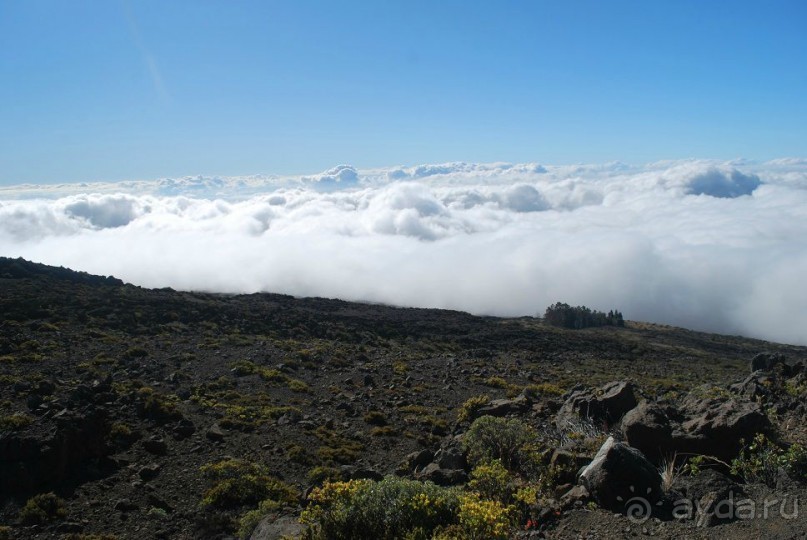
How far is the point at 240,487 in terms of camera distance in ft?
30.1

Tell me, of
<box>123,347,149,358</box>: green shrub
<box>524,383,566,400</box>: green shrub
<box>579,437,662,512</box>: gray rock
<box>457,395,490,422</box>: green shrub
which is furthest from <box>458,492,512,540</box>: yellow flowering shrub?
<box>123,347,149,358</box>: green shrub

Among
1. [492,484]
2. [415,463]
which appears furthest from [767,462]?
[415,463]

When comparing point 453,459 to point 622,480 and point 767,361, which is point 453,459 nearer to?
point 622,480

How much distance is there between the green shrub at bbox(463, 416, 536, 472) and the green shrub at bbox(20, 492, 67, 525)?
7144mm

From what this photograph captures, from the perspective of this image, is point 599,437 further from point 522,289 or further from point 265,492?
point 522,289

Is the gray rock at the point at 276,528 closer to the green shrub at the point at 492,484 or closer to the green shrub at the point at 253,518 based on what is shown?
the green shrub at the point at 253,518

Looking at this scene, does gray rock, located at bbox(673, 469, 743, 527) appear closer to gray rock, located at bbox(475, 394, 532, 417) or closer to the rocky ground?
the rocky ground

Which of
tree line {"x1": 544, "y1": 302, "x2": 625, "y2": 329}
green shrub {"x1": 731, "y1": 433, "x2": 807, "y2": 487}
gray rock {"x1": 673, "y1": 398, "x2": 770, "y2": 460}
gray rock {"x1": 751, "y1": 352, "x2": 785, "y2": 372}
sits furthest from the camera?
tree line {"x1": 544, "y1": 302, "x2": 625, "y2": 329}

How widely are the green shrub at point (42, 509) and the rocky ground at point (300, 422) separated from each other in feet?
0.11

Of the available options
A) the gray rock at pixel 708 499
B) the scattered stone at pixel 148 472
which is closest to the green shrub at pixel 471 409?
the scattered stone at pixel 148 472

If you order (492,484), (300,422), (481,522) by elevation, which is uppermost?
(481,522)

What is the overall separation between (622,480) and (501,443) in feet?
8.98

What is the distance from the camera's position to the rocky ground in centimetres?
621

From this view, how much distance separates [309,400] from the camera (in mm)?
16547
